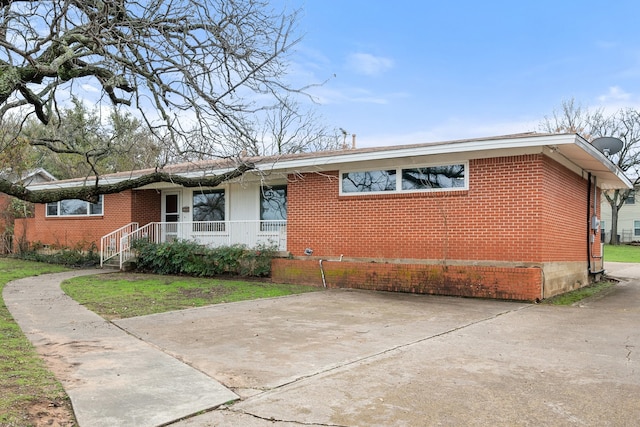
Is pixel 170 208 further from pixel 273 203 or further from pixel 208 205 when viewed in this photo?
pixel 273 203

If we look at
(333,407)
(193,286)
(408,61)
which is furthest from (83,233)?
(333,407)

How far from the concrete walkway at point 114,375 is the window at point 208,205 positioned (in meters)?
8.66

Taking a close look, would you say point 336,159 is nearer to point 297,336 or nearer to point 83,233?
point 297,336

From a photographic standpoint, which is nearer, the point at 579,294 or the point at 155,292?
the point at 155,292

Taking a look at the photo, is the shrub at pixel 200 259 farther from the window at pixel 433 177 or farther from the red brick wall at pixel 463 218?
A: the window at pixel 433 177

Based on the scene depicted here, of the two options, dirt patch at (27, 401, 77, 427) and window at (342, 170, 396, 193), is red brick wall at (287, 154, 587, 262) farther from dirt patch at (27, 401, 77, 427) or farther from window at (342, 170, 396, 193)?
dirt patch at (27, 401, 77, 427)

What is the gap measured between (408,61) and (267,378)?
1357 centimetres

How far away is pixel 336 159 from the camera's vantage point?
38.7ft

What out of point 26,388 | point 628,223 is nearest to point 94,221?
point 26,388

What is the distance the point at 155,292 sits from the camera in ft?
35.3

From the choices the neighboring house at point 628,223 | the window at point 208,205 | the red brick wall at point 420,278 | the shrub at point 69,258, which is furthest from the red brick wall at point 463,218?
the neighboring house at point 628,223

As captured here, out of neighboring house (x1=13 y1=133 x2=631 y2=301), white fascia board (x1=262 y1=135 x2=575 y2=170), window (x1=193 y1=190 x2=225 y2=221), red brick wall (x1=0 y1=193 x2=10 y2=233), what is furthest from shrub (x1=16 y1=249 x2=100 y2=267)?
white fascia board (x1=262 y1=135 x2=575 y2=170)

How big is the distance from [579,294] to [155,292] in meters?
9.70

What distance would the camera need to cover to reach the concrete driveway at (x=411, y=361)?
12.1ft
